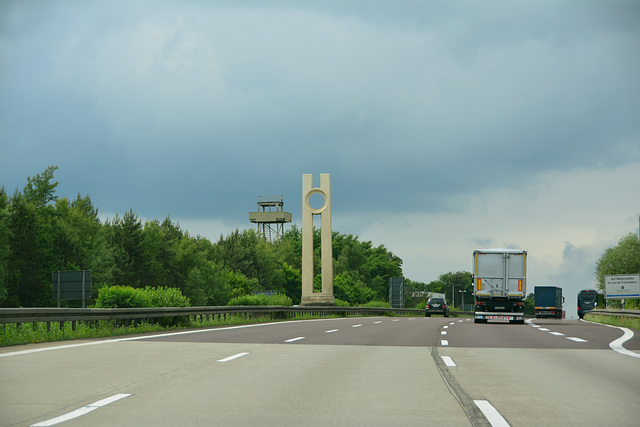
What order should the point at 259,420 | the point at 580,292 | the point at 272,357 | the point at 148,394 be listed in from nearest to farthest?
the point at 259,420 < the point at 148,394 < the point at 272,357 < the point at 580,292

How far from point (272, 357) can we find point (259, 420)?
6.85 metres

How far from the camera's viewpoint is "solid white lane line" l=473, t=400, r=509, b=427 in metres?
7.07

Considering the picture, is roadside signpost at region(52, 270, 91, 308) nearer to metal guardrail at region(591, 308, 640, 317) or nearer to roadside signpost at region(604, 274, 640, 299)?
metal guardrail at region(591, 308, 640, 317)

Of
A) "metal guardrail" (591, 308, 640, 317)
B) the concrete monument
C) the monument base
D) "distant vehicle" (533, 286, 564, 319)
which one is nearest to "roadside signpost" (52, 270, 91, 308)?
"metal guardrail" (591, 308, 640, 317)

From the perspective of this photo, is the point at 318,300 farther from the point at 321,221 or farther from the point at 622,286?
the point at 622,286

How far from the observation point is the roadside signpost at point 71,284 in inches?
1057

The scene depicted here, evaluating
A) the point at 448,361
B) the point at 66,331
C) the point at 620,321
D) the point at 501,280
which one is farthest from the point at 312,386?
the point at 620,321

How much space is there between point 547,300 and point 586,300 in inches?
483

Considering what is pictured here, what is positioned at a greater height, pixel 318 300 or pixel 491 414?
pixel 491 414

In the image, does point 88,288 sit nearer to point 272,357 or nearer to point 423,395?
point 272,357

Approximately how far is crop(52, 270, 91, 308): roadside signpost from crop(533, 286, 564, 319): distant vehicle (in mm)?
55898

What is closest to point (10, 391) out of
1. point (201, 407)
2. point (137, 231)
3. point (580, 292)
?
point (201, 407)

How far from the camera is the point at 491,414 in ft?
24.9

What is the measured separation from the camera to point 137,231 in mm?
102250
